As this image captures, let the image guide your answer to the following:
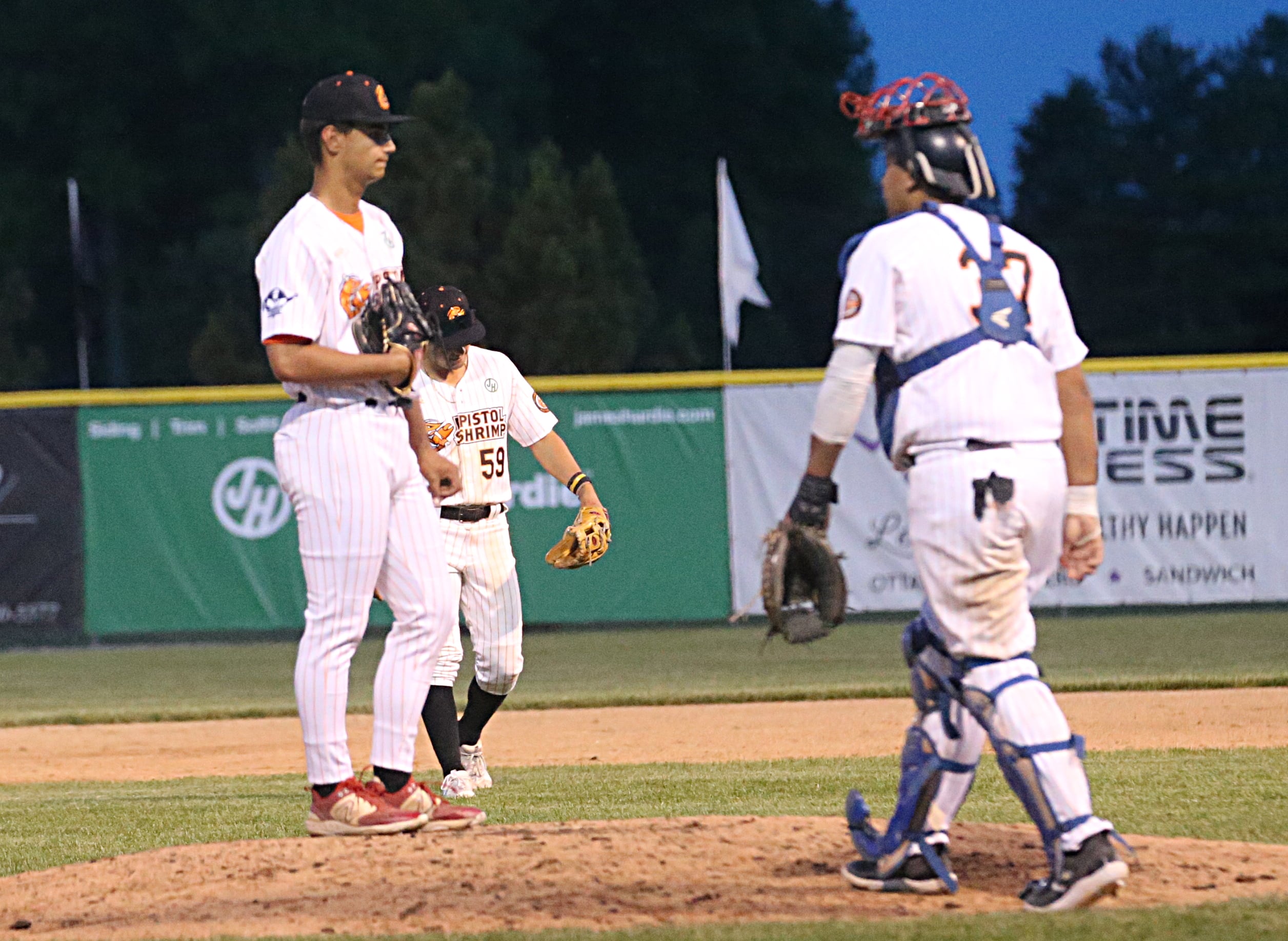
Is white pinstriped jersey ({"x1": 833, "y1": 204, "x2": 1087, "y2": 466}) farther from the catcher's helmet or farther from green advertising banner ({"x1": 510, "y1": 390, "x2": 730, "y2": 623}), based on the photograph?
green advertising banner ({"x1": 510, "y1": 390, "x2": 730, "y2": 623})

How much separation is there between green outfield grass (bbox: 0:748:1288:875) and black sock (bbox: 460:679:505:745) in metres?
0.26

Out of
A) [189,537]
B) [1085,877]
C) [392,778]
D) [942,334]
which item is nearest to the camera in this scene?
[1085,877]

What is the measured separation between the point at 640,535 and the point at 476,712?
291 inches

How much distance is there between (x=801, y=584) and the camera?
488cm

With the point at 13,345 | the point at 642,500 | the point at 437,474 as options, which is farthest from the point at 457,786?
the point at 13,345

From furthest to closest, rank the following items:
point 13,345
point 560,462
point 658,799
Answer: point 13,345
point 560,462
point 658,799

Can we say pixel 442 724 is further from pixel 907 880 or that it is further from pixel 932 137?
pixel 932 137

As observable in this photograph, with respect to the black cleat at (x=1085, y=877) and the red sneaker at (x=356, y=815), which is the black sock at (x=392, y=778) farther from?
the black cleat at (x=1085, y=877)

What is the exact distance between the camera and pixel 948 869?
16.0 feet

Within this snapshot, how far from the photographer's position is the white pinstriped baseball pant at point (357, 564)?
515 centimetres

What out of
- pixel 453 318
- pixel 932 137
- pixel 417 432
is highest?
pixel 932 137

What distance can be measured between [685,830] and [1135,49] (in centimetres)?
5383

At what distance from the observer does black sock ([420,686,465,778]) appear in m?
7.47

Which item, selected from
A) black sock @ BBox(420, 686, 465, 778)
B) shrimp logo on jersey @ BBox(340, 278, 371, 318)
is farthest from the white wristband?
black sock @ BBox(420, 686, 465, 778)
